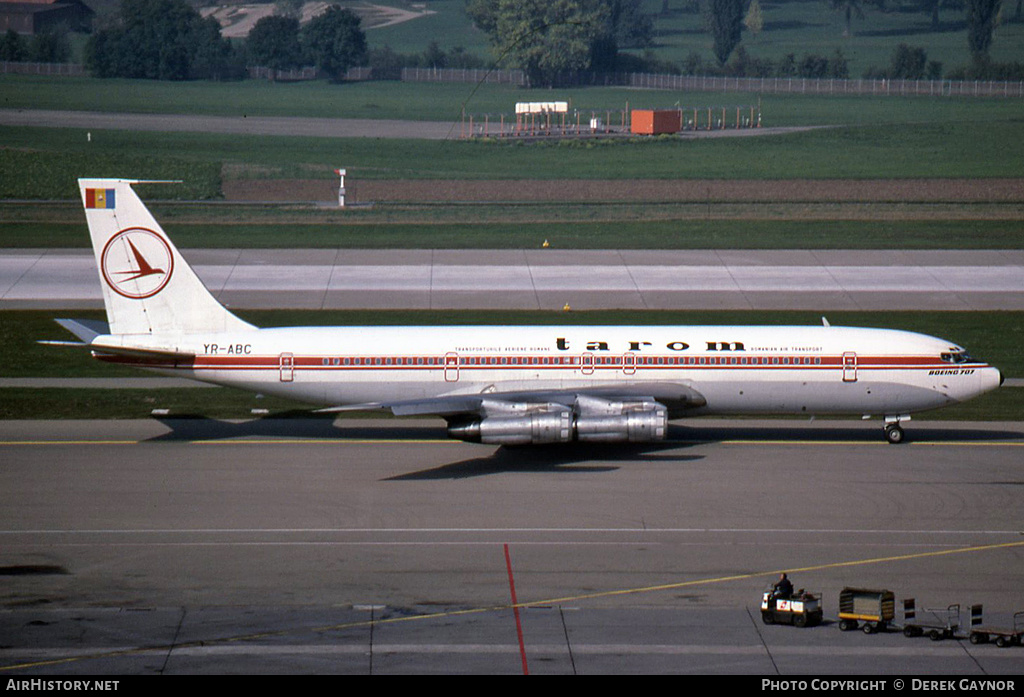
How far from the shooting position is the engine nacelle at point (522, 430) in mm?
36844

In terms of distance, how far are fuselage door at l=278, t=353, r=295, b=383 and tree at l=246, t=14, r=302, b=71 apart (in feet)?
A: 429

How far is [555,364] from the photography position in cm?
3959

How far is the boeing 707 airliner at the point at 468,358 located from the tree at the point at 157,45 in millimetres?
115080

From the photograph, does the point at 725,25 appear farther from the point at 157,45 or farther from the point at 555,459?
the point at 555,459

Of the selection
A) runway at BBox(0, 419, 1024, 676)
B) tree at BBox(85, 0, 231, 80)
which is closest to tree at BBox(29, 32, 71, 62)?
tree at BBox(85, 0, 231, 80)

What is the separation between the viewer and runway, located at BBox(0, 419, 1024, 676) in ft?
81.6

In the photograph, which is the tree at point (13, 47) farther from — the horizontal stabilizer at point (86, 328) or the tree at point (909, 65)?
the horizontal stabilizer at point (86, 328)

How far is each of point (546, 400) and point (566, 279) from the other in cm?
2704

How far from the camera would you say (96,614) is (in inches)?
1048

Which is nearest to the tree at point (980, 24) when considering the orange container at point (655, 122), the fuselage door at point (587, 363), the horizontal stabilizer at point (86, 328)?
the orange container at point (655, 122)

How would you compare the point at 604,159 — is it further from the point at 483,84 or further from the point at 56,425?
the point at 56,425

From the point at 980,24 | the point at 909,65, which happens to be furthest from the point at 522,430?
the point at 909,65

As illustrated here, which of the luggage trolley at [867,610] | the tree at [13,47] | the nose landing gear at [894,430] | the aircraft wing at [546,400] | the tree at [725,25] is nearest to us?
the luggage trolley at [867,610]

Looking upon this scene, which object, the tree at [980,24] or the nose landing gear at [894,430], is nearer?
the nose landing gear at [894,430]
